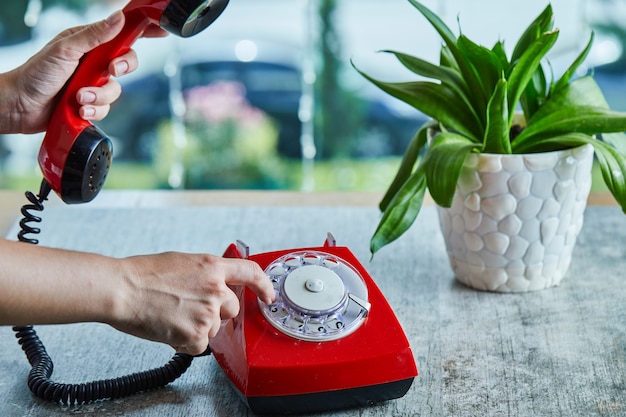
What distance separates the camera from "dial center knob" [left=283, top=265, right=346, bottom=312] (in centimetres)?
103

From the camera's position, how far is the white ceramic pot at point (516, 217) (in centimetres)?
121

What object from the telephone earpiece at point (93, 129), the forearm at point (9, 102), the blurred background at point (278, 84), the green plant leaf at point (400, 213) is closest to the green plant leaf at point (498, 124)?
the green plant leaf at point (400, 213)

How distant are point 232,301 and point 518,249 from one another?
0.49 meters

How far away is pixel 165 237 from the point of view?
4.92 ft

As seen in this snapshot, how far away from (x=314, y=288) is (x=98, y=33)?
0.40m

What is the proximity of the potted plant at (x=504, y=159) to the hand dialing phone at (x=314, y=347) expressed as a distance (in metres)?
0.21

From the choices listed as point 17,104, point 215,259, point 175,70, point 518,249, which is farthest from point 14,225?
point 175,70

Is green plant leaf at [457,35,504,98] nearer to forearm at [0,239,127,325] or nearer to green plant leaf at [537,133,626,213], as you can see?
green plant leaf at [537,133,626,213]

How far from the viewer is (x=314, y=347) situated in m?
0.99

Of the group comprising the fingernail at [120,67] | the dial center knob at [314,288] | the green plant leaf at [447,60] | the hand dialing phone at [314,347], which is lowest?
the hand dialing phone at [314,347]

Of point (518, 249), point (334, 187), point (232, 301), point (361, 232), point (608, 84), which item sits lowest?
point (334, 187)

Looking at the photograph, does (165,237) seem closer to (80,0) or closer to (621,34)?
(80,0)

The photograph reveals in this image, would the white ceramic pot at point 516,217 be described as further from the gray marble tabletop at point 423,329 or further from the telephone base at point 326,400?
the telephone base at point 326,400

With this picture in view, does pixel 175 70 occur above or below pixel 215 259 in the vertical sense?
below
